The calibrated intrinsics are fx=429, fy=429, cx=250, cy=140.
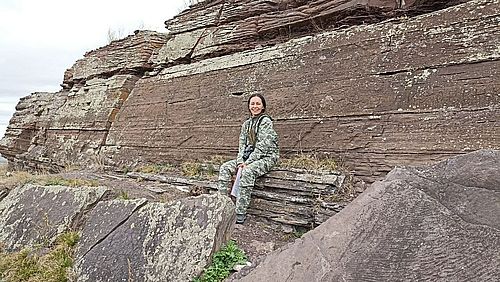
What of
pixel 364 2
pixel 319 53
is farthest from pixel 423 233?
pixel 364 2

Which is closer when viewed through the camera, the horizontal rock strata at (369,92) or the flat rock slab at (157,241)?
the flat rock slab at (157,241)

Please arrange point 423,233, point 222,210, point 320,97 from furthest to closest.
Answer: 1. point 320,97
2. point 222,210
3. point 423,233

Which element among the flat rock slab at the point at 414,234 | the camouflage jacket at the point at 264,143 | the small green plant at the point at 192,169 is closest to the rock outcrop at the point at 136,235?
the flat rock slab at the point at 414,234

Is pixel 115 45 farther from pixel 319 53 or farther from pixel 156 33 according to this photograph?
pixel 319 53

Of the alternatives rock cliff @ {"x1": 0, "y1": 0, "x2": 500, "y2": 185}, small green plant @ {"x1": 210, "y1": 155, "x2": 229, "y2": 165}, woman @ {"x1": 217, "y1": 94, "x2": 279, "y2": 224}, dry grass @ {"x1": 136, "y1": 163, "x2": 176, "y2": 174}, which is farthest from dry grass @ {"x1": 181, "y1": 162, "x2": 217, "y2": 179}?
woman @ {"x1": 217, "y1": 94, "x2": 279, "y2": 224}

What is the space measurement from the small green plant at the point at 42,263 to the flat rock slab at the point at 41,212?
274 millimetres

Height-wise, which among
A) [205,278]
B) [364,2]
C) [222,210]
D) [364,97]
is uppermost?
[364,2]

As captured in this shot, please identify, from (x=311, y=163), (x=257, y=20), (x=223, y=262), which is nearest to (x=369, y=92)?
(x=311, y=163)

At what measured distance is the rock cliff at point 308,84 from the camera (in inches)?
239

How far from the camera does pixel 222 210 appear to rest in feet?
16.2

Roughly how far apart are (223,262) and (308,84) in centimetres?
424

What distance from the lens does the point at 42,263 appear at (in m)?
5.39

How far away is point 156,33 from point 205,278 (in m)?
10.2

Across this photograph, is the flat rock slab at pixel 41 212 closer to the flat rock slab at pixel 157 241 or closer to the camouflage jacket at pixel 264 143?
the flat rock slab at pixel 157 241
